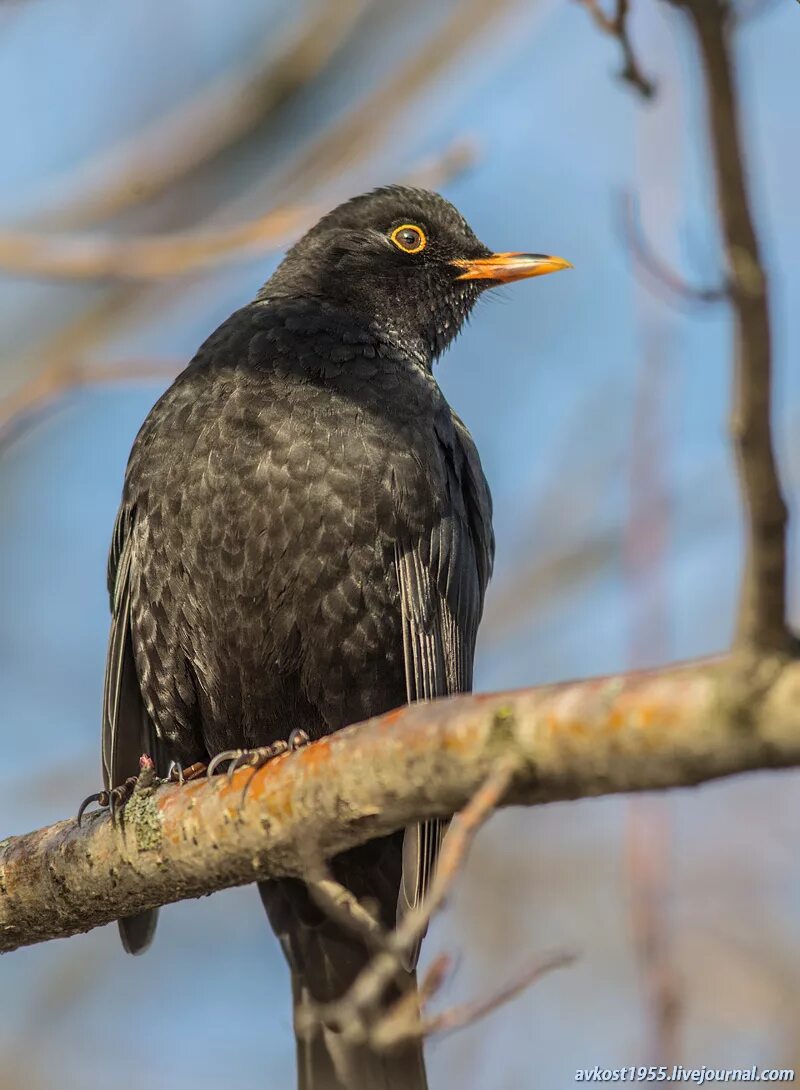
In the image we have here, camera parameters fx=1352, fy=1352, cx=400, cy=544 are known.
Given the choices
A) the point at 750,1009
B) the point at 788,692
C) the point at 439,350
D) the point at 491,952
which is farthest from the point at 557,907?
the point at 788,692

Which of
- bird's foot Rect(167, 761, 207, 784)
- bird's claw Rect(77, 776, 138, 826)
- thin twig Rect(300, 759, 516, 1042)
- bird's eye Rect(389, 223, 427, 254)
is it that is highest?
bird's eye Rect(389, 223, 427, 254)

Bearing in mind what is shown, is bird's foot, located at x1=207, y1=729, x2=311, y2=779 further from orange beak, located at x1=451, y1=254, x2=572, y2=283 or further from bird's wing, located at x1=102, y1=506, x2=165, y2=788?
orange beak, located at x1=451, y1=254, x2=572, y2=283

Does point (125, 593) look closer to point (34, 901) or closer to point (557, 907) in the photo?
point (34, 901)

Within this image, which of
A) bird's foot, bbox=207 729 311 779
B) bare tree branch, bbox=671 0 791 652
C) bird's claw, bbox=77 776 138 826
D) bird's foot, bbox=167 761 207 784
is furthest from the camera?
bird's foot, bbox=167 761 207 784

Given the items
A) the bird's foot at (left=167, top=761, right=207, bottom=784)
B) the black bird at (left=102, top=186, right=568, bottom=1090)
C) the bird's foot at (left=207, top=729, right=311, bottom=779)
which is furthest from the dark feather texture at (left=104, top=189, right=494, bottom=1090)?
the bird's foot at (left=207, top=729, right=311, bottom=779)

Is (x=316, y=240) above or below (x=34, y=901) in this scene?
above

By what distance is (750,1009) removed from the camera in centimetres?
612

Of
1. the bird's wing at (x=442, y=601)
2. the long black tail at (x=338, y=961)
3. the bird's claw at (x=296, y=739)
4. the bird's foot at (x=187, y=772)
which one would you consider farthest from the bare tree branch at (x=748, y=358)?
the long black tail at (x=338, y=961)

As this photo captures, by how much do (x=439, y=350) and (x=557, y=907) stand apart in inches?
127

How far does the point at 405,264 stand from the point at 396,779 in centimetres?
338

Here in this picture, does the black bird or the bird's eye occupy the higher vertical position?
the bird's eye

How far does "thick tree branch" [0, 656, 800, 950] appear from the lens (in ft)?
7.73

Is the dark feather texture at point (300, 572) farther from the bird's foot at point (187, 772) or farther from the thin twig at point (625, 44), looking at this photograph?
the thin twig at point (625, 44)

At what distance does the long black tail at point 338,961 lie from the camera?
15.8ft
